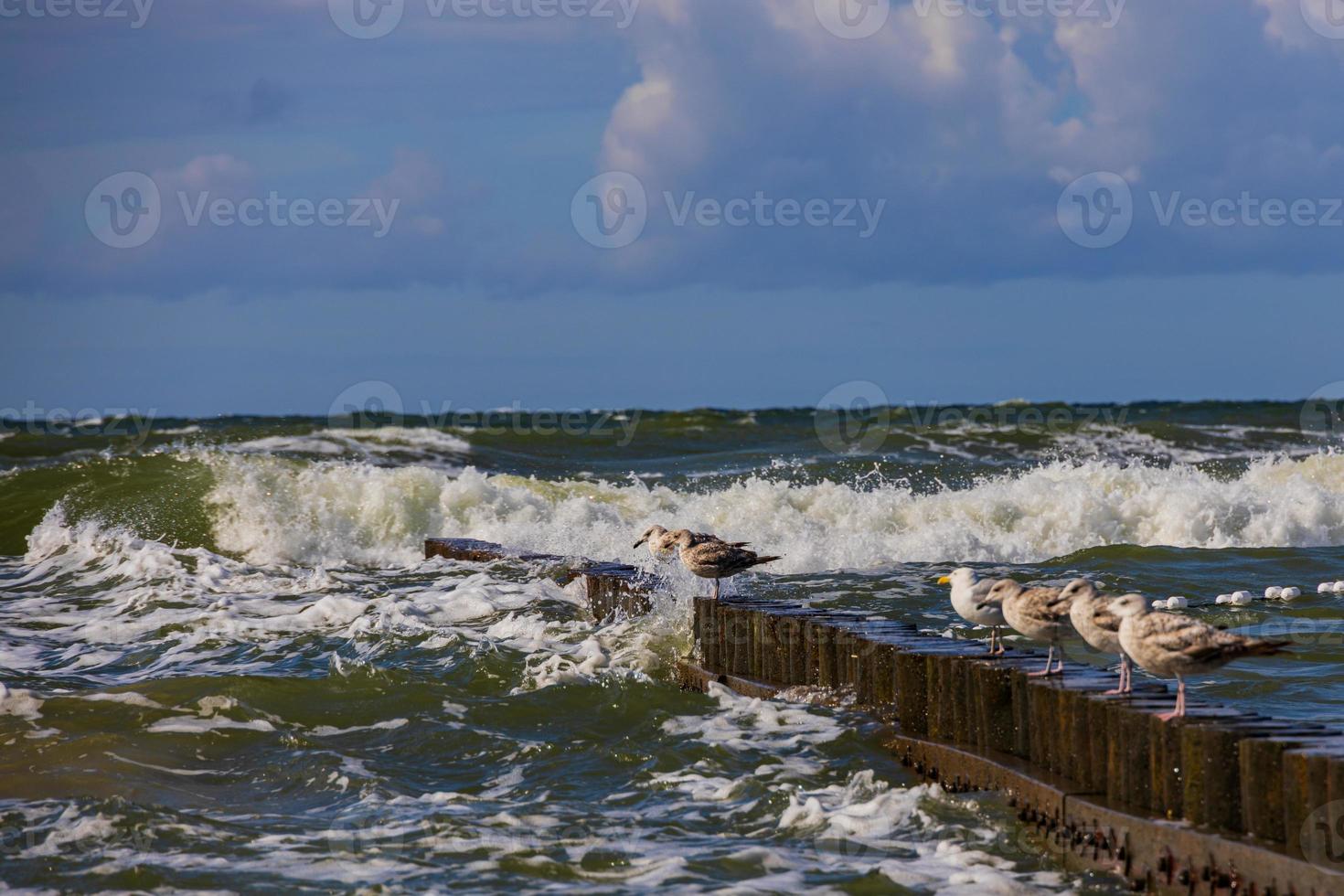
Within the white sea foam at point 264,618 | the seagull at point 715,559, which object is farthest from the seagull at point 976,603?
Answer: the white sea foam at point 264,618

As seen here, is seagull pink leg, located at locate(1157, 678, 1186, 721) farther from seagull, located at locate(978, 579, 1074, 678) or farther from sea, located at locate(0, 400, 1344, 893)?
seagull, located at locate(978, 579, 1074, 678)

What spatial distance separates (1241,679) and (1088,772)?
3.98m

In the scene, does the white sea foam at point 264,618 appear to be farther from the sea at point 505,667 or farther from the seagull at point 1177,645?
the seagull at point 1177,645

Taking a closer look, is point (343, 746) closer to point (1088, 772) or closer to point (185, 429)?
point (1088, 772)

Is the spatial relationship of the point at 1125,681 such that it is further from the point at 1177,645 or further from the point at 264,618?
the point at 264,618

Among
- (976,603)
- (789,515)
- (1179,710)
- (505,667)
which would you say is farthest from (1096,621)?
(789,515)

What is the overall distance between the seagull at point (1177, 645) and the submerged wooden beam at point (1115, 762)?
0.18 meters

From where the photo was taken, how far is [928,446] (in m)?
30.5

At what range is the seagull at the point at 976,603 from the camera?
7.48 m

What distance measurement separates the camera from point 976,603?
750 centimetres

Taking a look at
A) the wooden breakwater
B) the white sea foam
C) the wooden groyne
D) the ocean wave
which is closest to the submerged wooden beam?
the wooden groyne

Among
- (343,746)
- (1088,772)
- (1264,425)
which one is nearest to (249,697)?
(343,746)

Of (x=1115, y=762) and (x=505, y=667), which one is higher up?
(x=1115, y=762)

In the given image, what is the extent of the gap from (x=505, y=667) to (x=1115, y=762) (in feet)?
16.6
